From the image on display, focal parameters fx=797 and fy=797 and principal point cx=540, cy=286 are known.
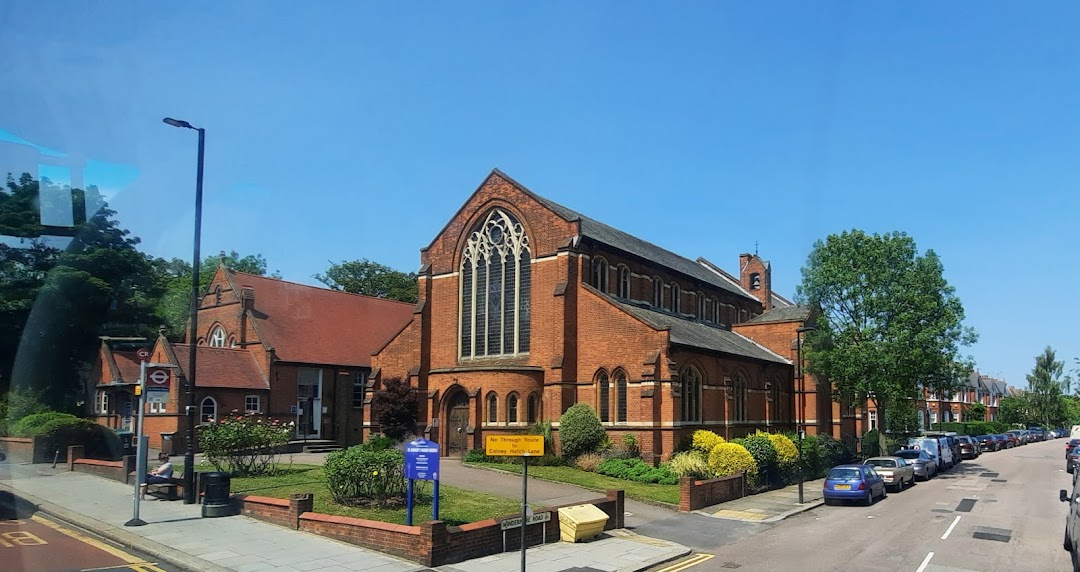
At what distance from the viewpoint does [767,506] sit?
1038 inches

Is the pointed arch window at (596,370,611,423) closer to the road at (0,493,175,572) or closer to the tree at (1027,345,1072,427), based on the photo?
the road at (0,493,175,572)

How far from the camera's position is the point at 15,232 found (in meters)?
34.0

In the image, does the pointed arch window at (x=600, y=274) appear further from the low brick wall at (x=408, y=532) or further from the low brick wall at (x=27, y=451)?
the low brick wall at (x=27, y=451)

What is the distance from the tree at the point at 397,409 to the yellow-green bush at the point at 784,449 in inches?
633

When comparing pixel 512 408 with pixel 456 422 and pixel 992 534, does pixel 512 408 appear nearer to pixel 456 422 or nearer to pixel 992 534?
pixel 456 422

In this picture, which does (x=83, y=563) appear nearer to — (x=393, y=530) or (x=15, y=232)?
(x=393, y=530)

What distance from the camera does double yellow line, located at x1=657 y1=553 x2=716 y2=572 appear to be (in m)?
16.6

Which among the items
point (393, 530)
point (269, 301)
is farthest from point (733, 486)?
point (269, 301)

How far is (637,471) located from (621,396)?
5.17 metres

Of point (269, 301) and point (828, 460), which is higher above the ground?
point (269, 301)

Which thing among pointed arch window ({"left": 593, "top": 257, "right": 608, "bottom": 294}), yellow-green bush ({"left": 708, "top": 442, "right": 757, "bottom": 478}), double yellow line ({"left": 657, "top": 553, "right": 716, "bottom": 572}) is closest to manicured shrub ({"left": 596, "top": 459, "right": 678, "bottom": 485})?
yellow-green bush ({"left": 708, "top": 442, "right": 757, "bottom": 478})

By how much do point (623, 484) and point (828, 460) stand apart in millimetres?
15190

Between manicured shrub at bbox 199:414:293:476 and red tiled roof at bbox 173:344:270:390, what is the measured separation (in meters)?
15.0

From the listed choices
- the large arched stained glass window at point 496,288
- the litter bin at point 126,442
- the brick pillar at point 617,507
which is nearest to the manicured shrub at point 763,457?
the brick pillar at point 617,507
